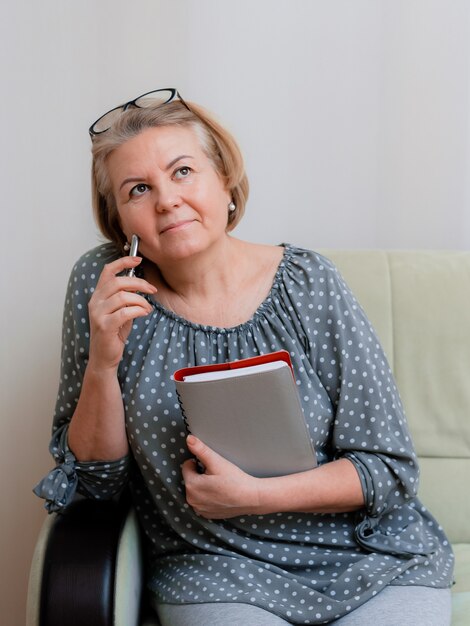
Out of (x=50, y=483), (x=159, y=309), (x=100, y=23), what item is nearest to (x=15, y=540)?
(x=50, y=483)

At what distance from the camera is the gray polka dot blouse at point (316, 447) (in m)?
1.38

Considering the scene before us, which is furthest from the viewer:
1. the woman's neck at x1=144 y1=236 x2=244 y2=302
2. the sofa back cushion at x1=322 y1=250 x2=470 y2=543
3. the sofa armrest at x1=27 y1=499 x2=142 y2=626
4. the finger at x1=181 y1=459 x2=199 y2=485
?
the sofa back cushion at x1=322 y1=250 x2=470 y2=543

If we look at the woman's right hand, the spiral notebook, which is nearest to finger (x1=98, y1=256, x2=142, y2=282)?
the woman's right hand

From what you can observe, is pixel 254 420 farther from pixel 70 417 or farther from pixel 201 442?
pixel 70 417

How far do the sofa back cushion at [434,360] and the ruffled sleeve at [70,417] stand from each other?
558 millimetres

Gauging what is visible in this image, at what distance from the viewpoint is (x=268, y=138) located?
1.93 metres

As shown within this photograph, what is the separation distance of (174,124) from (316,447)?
23.9 inches

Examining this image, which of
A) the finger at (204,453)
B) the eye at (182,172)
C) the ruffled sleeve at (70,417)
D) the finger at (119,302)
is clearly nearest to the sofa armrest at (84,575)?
the ruffled sleeve at (70,417)

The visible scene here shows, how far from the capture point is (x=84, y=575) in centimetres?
126

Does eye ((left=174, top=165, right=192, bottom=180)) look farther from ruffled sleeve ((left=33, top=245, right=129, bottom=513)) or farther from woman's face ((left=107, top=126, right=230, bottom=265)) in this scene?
ruffled sleeve ((left=33, top=245, right=129, bottom=513))

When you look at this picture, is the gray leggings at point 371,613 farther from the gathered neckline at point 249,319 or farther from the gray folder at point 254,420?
the gathered neckline at point 249,319

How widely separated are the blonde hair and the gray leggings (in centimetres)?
70

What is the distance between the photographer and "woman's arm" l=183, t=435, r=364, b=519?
4.33ft

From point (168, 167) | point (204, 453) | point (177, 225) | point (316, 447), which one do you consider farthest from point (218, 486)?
point (168, 167)
